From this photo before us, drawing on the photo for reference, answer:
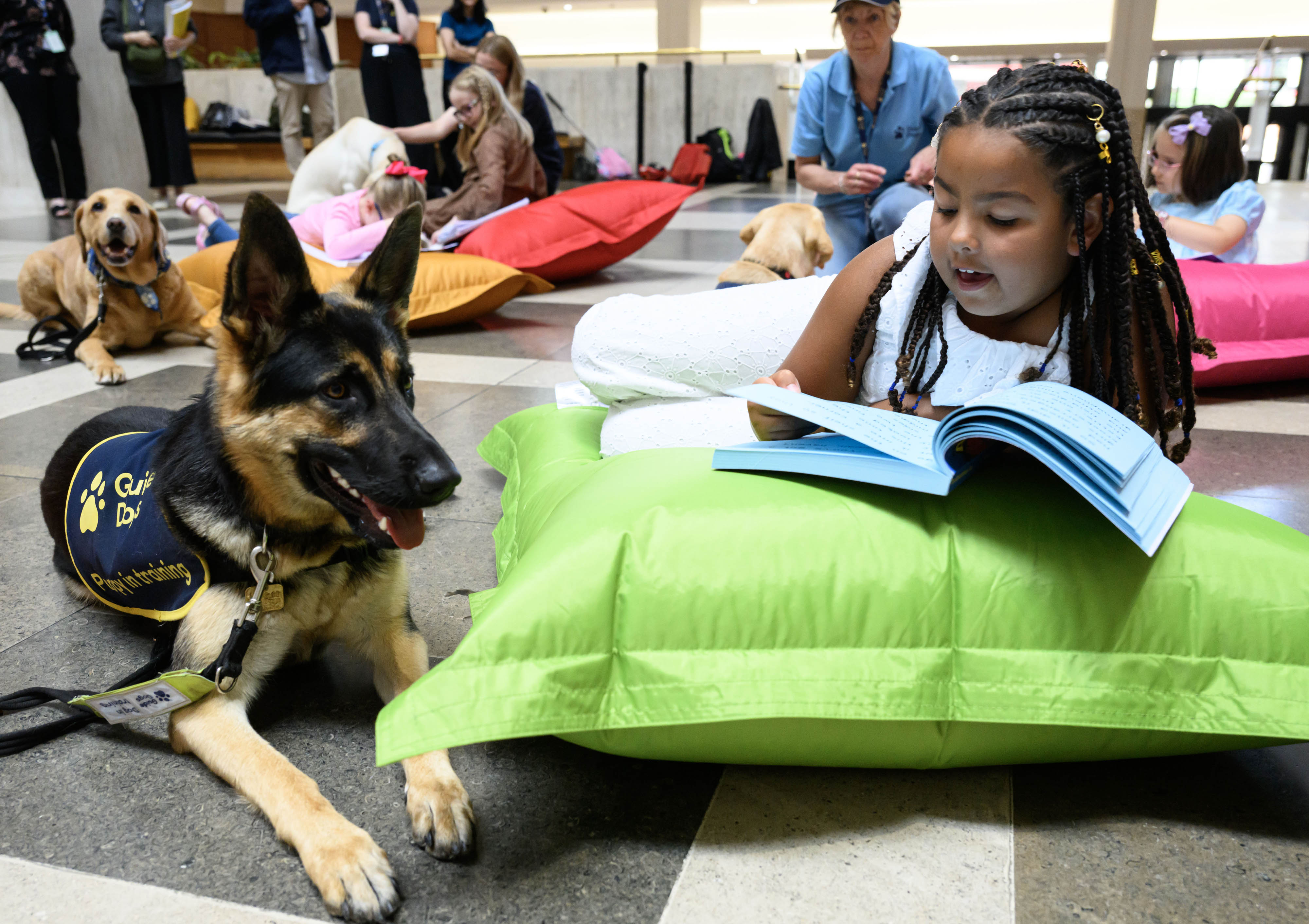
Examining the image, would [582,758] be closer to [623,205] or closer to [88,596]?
[88,596]

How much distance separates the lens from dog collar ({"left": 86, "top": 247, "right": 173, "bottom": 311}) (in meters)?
4.68

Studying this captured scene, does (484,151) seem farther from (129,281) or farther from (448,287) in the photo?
(129,281)

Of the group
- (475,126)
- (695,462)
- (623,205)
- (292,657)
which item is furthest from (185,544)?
(475,126)

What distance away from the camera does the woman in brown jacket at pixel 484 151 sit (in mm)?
6461

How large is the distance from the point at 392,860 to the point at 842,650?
0.75 m

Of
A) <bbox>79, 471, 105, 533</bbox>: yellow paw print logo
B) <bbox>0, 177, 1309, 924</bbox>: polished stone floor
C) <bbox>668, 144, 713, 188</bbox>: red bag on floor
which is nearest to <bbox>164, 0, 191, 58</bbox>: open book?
<bbox>668, 144, 713, 188</bbox>: red bag on floor

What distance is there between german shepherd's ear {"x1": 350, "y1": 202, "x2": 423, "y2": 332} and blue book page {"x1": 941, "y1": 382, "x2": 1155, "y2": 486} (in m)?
1.08

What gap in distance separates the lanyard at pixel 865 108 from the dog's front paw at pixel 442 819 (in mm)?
3938

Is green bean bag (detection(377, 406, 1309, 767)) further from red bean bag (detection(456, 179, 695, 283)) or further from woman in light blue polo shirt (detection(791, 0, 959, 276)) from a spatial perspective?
red bean bag (detection(456, 179, 695, 283))

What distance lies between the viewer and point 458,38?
8.22 metres

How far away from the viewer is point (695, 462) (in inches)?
66.5

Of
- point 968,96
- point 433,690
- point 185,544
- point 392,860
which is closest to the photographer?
point 433,690

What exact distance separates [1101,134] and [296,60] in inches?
392

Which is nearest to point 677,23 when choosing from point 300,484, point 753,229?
point 753,229
